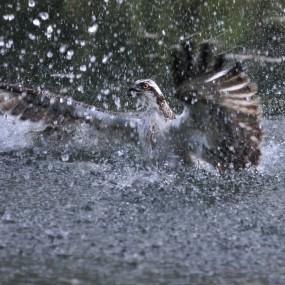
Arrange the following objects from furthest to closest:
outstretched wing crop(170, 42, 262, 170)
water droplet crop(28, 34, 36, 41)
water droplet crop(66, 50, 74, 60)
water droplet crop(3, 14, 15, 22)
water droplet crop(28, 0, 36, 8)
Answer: water droplet crop(28, 0, 36, 8) < water droplet crop(3, 14, 15, 22) < water droplet crop(28, 34, 36, 41) < water droplet crop(66, 50, 74, 60) < outstretched wing crop(170, 42, 262, 170)

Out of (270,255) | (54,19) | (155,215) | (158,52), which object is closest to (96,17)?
(54,19)

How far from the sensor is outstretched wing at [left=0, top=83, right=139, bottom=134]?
A: 21.1ft

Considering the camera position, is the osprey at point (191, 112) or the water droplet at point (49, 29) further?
the water droplet at point (49, 29)

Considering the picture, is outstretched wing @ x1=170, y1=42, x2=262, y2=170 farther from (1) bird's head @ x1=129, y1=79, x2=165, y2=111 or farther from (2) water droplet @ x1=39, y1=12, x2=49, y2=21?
(2) water droplet @ x1=39, y1=12, x2=49, y2=21

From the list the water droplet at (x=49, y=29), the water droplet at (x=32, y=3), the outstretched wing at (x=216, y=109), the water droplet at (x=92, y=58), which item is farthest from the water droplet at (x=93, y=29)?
the outstretched wing at (x=216, y=109)

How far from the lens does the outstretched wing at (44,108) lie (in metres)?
6.42

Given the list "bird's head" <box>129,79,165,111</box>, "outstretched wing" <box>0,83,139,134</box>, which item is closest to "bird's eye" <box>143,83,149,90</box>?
"bird's head" <box>129,79,165,111</box>

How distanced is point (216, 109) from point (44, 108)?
1.40m

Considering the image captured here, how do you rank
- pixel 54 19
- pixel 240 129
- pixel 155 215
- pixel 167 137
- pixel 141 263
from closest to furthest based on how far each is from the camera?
1. pixel 141 263
2. pixel 155 215
3. pixel 240 129
4. pixel 167 137
5. pixel 54 19

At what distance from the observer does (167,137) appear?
6.51 meters

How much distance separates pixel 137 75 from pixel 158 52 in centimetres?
100

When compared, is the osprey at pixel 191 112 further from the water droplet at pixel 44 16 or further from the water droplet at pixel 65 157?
the water droplet at pixel 44 16

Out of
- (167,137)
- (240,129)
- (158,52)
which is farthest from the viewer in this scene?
(158,52)

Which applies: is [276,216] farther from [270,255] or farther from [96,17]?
[96,17]
